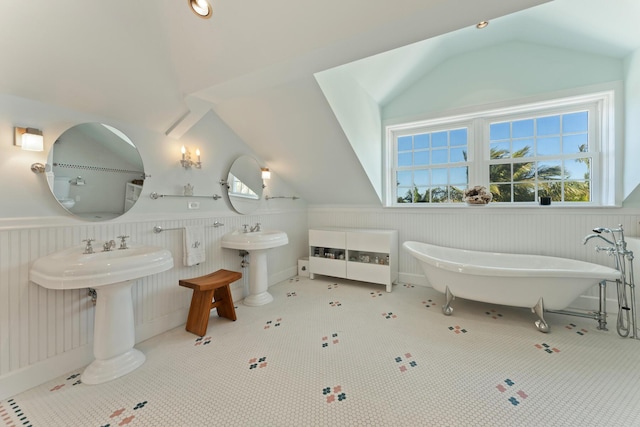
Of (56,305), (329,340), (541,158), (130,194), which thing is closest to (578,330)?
(541,158)

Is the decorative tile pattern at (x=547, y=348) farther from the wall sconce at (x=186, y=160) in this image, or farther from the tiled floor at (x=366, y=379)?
the wall sconce at (x=186, y=160)

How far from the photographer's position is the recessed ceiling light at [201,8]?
4.71ft

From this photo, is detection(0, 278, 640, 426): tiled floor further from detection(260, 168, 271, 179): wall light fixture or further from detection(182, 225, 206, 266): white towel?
detection(260, 168, 271, 179): wall light fixture

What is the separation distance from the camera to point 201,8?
1469 mm

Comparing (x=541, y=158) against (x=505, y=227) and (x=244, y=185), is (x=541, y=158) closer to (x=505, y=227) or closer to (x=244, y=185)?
(x=505, y=227)

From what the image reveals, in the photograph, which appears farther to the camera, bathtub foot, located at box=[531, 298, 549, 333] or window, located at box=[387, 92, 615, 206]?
window, located at box=[387, 92, 615, 206]

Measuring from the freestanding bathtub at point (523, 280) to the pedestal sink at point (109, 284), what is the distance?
7.98ft

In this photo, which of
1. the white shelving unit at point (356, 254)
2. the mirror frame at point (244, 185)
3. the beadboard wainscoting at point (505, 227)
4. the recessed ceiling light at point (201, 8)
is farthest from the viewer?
the white shelving unit at point (356, 254)

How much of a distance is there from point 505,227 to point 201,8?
11.3 feet

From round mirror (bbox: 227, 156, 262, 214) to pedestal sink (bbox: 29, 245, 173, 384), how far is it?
1205 millimetres

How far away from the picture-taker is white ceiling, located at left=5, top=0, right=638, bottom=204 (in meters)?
1.30

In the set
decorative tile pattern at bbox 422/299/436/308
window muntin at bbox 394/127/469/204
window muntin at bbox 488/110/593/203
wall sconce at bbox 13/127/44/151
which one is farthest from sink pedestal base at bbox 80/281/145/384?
window muntin at bbox 488/110/593/203

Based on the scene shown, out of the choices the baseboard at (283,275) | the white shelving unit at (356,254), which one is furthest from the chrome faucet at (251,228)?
the white shelving unit at (356,254)

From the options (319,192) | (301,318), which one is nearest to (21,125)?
(301,318)
